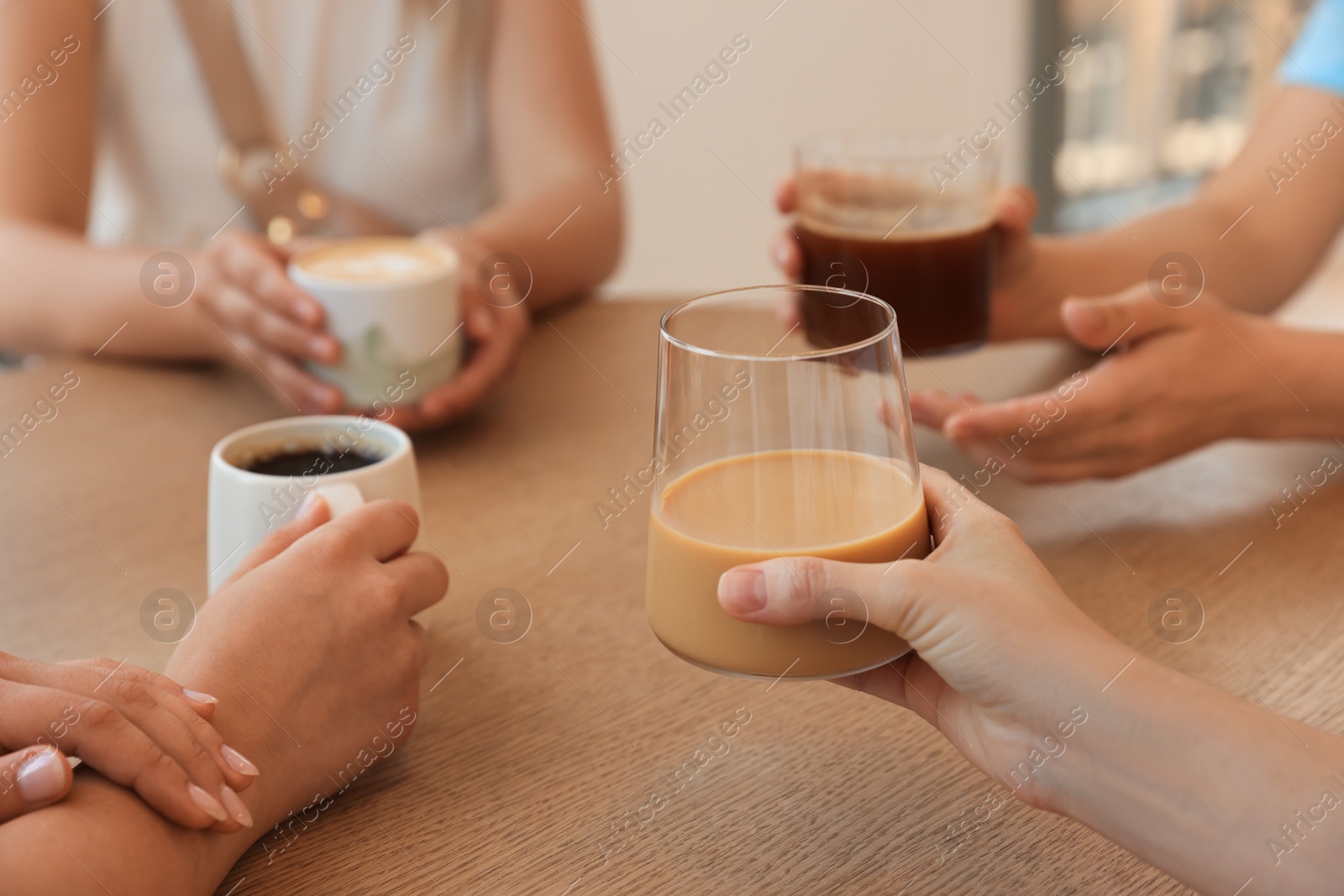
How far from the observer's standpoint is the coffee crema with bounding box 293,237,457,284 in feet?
3.75

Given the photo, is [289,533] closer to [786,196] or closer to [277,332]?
[277,332]

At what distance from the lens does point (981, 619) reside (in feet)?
1.91

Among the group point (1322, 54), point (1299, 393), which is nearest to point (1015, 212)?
point (1299, 393)

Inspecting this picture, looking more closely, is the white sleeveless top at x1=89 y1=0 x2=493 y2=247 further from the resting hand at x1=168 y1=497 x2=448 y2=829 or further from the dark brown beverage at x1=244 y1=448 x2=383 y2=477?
the resting hand at x1=168 y1=497 x2=448 y2=829

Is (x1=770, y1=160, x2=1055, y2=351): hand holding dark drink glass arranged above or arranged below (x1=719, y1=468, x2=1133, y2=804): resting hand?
below

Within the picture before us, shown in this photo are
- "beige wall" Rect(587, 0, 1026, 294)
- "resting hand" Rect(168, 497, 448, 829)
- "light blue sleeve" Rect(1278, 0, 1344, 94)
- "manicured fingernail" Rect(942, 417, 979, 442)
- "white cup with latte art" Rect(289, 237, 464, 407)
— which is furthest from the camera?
"beige wall" Rect(587, 0, 1026, 294)

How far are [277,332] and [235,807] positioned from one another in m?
0.63

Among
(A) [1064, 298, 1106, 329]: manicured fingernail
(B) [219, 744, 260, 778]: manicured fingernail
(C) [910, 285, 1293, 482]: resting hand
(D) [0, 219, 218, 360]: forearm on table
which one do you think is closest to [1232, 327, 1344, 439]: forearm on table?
(C) [910, 285, 1293, 482]: resting hand

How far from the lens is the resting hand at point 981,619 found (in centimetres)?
58

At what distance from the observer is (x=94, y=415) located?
3.97ft

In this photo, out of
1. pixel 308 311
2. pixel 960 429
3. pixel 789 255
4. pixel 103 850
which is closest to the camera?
pixel 103 850

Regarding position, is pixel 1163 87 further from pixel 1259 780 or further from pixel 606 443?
pixel 1259 780

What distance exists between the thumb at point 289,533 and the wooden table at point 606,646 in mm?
110

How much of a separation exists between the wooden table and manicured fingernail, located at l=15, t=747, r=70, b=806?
0.35 ft
